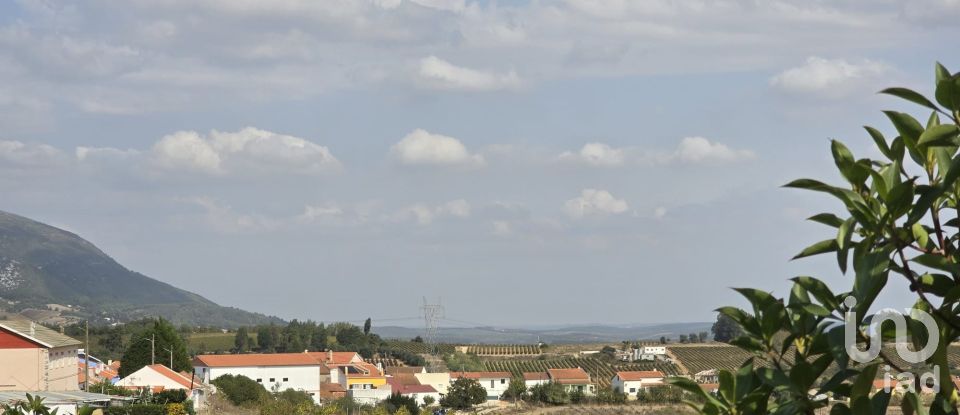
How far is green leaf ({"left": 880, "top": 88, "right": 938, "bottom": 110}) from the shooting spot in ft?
9.98

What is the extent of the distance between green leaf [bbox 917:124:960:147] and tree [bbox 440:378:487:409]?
66627mm

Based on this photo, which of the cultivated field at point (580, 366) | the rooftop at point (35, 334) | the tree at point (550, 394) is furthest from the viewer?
the cultivated field at point (580, 366)

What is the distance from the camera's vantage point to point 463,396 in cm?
6969

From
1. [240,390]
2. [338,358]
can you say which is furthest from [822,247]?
[338,358]

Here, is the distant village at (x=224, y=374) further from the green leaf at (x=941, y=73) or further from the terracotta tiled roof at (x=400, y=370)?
the green leaf at (x=941, y=73)

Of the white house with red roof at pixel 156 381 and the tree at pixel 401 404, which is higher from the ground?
the white house with red roof at pixel 156 381

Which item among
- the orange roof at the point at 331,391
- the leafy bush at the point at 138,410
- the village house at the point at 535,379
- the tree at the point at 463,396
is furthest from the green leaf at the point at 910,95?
the village house at the point at 535,379

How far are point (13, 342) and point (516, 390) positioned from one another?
43.0 metres

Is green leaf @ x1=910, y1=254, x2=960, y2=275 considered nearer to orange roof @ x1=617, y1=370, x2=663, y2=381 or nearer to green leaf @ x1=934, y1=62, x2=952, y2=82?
green leaf @ x1=934, y1=62, x2=952, y2=82

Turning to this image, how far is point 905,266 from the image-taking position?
3074 mm

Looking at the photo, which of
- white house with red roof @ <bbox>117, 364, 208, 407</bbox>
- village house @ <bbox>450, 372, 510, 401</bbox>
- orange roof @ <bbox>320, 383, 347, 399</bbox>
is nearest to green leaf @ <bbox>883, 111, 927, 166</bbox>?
white house with red roof @ <bbox>117, 364, 208, 407</bbox>

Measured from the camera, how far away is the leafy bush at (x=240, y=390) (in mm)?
56000

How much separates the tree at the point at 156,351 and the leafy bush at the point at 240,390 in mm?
4127

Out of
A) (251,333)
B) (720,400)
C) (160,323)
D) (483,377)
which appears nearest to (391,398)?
(160,323)
